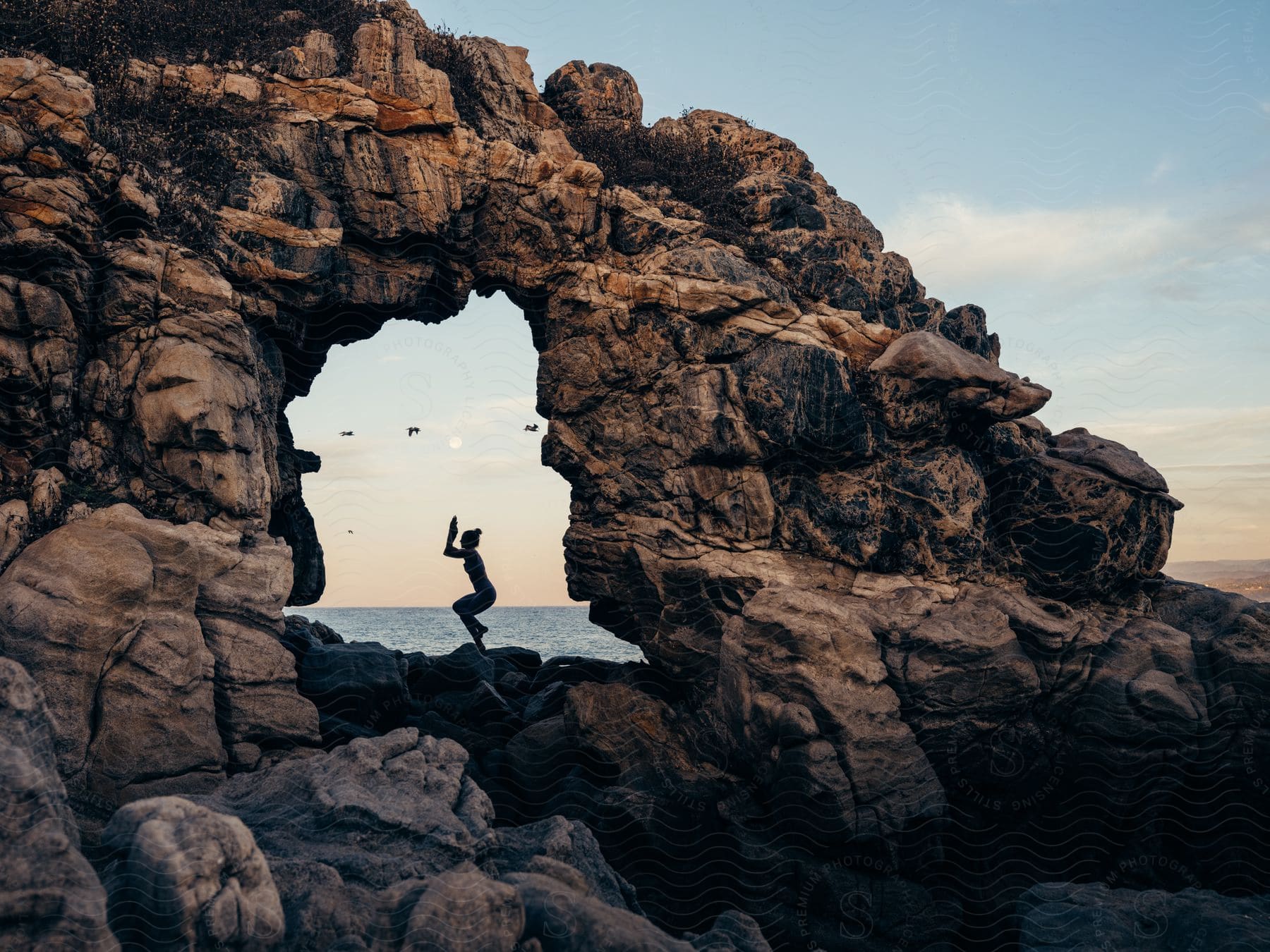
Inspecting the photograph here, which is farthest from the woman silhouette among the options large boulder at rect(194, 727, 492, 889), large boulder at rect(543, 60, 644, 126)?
large boulder at rect(543, 60, 644, 126)

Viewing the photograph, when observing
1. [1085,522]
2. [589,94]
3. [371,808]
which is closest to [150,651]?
[371,808]

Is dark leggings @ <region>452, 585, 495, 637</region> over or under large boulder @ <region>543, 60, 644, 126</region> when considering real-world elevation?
under

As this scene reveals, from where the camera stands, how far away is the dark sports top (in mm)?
16547

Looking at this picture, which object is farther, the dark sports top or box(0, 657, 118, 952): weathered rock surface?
the dark sports top

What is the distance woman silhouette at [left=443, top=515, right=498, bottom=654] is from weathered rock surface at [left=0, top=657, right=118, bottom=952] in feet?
35.1

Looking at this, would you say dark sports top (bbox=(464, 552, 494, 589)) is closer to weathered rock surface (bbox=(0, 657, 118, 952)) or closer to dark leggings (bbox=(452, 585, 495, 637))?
dark leggings (bbox=(452, 585, 495, 637))

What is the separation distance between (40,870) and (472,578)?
39.7ft

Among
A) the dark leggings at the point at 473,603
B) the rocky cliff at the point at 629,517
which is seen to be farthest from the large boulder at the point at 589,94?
the dark leggings at the point at 473,603

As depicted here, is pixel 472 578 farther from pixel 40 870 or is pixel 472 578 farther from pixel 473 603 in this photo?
pixel 40 870

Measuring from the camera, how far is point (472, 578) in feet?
55.0

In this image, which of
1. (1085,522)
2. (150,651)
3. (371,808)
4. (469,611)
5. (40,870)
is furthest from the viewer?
(469,611)

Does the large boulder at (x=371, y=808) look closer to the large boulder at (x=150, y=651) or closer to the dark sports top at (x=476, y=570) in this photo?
the large boulder at (x=150, y=651)

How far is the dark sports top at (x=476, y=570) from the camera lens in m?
16.5

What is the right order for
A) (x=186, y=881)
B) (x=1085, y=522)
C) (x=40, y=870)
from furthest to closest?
(x=1085, y=522) < (x=186, y=881) < (x=40, y=870)
